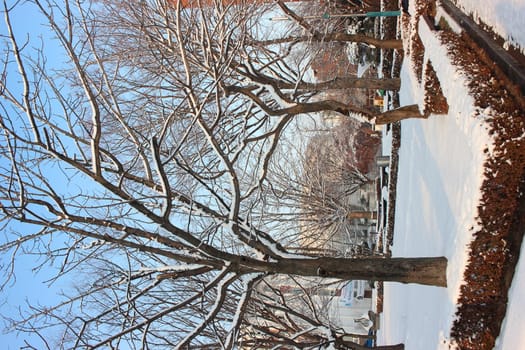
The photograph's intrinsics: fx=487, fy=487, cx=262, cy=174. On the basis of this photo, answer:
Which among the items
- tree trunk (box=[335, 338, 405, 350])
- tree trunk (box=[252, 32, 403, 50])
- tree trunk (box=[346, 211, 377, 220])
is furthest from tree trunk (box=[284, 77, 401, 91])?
tree trunk (box=[346, 211, 377, 220])

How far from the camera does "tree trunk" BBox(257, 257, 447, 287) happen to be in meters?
5.02

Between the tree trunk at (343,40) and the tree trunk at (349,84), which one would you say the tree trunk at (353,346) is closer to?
the tree trunk at (349,84)

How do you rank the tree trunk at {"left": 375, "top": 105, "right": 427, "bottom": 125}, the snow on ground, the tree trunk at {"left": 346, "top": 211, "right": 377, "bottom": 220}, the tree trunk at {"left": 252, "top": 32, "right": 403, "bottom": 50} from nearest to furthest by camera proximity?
the snow on ground, the tree trunk at {"left": 375, "top": 105, "right": 427, "bottom": 125}, the tree trunk at {"left": 252, "top": 32, "right": 403, "bottom": 50}, the tree trunk at {"left": 346, "top": 211, "right": 377, "bottom": 220}

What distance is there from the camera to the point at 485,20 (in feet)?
16.6

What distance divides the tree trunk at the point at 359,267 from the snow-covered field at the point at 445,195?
0.32 m

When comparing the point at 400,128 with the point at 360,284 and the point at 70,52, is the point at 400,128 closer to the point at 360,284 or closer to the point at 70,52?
the point at 70,52

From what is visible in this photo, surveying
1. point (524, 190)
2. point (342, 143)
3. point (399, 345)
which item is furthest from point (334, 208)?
point (524, 190)

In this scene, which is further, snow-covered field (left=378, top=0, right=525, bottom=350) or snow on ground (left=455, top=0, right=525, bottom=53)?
snow on ground (left=455, top=0, right=525, bottom=53)

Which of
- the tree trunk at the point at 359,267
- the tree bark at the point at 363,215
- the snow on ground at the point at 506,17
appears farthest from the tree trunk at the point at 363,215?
the snow on ground at the point at 506,17

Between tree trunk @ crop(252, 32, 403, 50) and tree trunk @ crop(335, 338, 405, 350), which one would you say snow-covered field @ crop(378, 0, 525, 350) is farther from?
tree trunk @ crop(252, 32, 403, 50)

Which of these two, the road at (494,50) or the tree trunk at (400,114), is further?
the tree trunk at (400,114)

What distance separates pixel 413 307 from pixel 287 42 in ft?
23.6

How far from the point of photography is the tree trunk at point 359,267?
16.5 feet

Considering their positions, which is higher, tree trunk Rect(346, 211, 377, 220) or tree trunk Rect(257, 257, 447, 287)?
tree trunk Rect(346, 211, 377, 220)
